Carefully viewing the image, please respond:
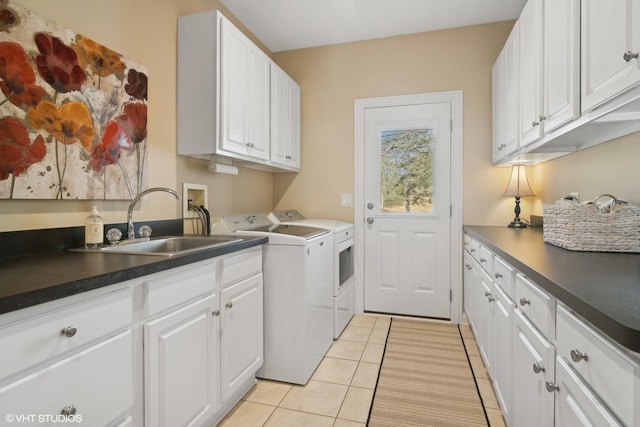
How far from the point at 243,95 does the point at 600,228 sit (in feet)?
6.99

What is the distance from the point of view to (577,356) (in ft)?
2.68

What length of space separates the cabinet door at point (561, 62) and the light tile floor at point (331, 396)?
4.96 ft

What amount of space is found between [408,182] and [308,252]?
1.55m

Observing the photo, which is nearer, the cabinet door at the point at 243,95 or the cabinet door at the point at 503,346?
the cabinet door at the point at 503,346

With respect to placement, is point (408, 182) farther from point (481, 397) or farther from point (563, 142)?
point (481, 397)

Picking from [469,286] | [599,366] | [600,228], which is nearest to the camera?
[599,366]

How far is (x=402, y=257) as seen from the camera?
10.7ft

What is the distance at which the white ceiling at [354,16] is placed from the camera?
8.91 ft

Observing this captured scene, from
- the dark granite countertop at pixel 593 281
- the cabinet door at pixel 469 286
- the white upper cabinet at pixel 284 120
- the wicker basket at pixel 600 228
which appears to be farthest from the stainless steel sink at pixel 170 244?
the cabinet door at pixel 469 286

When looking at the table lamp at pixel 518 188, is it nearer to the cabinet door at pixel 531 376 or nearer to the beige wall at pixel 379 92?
the beige wall at pixel 379 92

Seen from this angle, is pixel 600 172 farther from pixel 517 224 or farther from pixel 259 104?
pixel 259 104

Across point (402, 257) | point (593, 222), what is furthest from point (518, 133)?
point (402, 257)

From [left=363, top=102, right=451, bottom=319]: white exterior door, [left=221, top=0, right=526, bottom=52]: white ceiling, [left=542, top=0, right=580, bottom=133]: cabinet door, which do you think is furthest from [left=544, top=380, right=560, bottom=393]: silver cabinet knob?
[left=221, top=0, right=526, bottom=52]: white ceiling

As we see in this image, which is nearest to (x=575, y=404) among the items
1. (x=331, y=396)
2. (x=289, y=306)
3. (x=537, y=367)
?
(x=537, y=367)
